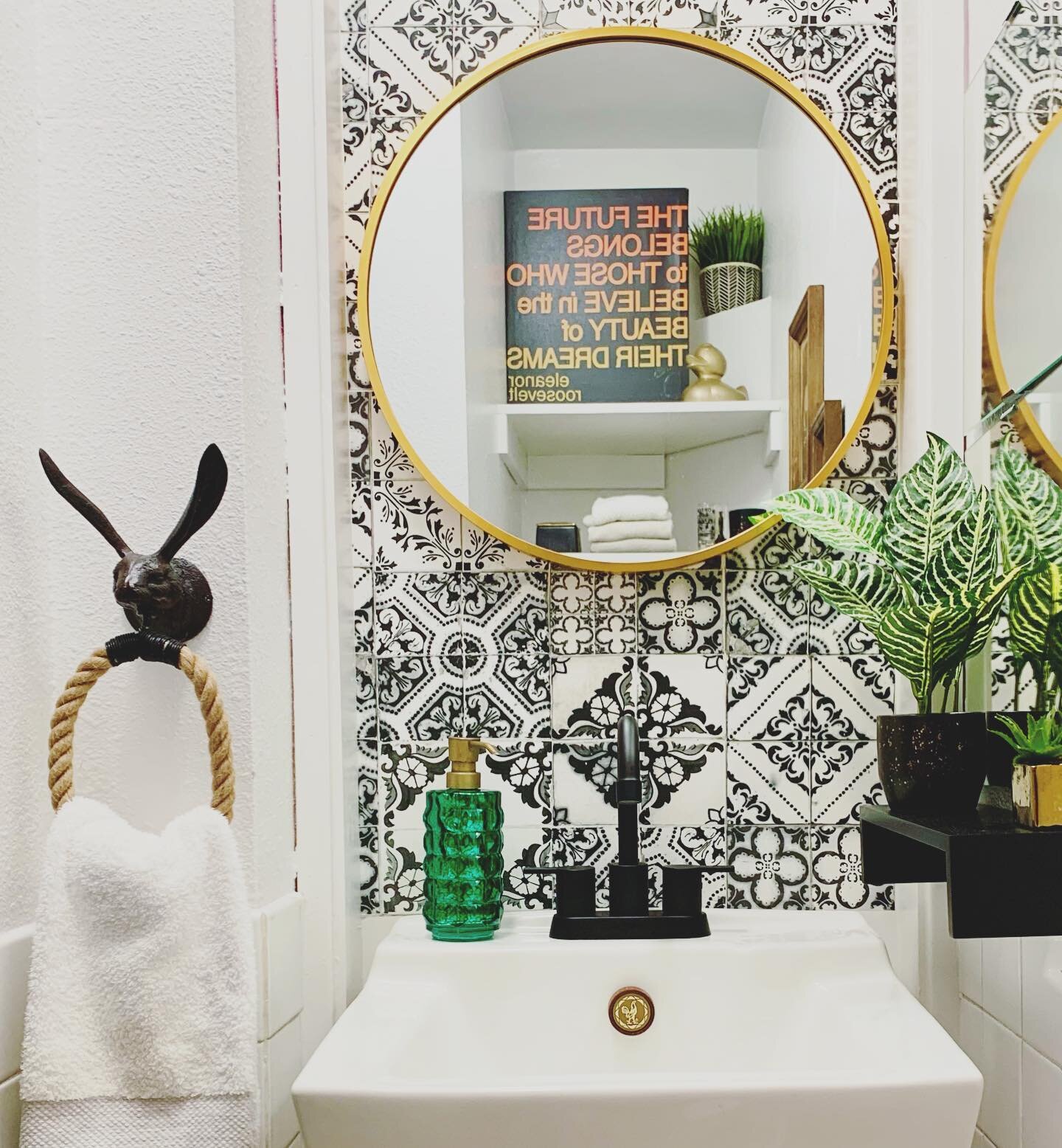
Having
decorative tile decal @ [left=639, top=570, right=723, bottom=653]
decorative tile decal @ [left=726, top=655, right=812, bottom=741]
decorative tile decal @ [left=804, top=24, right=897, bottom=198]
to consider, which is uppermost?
decorative tile decal @ [left=804, top=24, right=897, bottom=198]

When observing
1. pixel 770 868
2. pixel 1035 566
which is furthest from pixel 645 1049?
pixel 1035 566

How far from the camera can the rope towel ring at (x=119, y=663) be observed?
87 cm

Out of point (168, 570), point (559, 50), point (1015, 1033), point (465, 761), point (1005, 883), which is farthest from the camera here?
point (559, 50)

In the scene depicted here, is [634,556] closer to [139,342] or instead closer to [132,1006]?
[139,342]

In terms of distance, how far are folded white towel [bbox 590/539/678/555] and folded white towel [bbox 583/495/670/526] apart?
0.08 feet

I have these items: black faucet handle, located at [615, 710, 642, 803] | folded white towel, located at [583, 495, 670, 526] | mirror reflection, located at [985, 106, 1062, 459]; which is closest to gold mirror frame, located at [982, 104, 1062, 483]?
mirror reflection, located at [985, 106, 1062, 459]

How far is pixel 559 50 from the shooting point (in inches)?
49.7

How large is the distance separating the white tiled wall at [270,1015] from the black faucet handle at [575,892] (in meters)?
0.27

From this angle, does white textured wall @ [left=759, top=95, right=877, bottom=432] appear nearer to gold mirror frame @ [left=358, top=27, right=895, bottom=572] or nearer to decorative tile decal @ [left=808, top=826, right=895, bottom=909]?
gold mirror frame @ [left=358, top=27, right=895, bottom=572]

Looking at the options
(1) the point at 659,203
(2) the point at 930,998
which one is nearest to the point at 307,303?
(1) the point at 659,203

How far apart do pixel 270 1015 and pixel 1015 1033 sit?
699 millimetres

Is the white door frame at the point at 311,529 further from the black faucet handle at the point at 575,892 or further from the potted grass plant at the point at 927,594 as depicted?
A: the potted grass plant at the point at 927,594

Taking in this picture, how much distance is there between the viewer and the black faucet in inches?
45.1

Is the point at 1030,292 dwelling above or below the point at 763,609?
above
